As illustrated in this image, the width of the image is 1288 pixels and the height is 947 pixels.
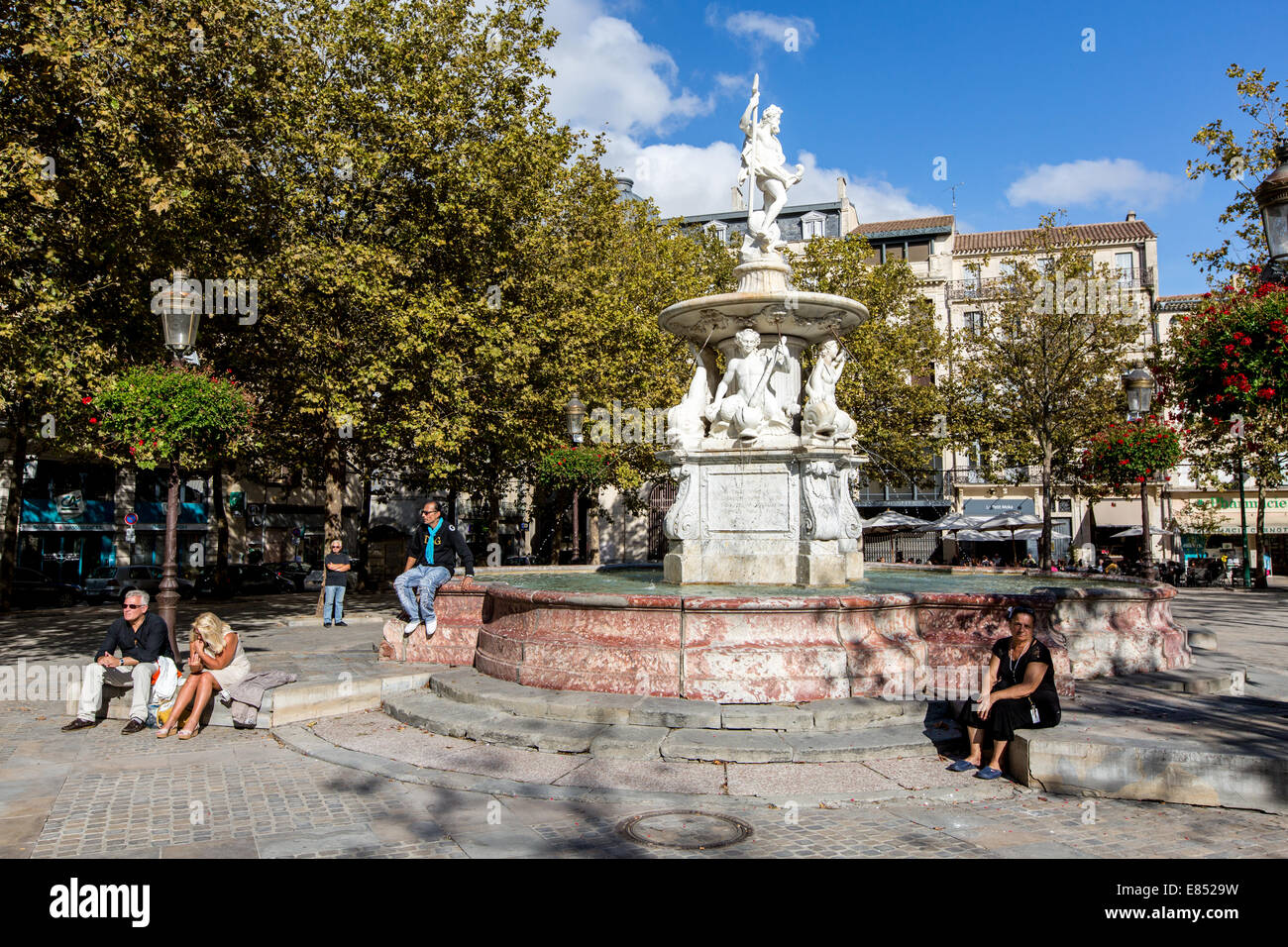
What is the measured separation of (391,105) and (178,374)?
12.1 metres

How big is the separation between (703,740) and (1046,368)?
88.5 feet

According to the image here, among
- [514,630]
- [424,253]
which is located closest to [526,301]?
[424,253]

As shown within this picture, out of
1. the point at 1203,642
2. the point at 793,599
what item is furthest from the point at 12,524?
the point at 1203,642

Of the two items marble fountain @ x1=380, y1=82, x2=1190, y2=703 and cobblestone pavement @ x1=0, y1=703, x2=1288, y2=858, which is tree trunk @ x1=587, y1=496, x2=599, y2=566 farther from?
cobblestone pavement @ x1=0, y1=703, x2=1288, y2=858

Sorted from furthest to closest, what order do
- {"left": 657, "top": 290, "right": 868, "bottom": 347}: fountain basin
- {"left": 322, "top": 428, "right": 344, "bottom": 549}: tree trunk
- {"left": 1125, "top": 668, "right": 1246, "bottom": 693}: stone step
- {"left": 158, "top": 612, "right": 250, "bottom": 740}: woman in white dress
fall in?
{"left": 322, "top": 428, "right": 344, "bottom": 549}: tree trunk, {"left": 657, "top": 290, "right": 868, "bottom": 347}: fountain basin, {"left": 1125, "top": 668, "right": 1246, "bottom": 693}: stone step, {"left": 158, "top": 612, "right": 250, "bottom": 740}: woman in white dress

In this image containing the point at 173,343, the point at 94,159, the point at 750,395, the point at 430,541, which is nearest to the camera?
the point at 173,343

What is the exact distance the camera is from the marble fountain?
7.80m

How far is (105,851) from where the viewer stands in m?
4.89

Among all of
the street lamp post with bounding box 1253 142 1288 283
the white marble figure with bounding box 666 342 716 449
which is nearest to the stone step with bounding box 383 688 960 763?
the street lamp post with bounding box 1253 142 1288 283

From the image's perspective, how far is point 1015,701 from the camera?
249 inches

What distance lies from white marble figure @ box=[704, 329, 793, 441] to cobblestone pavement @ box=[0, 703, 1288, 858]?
5995 millimetres

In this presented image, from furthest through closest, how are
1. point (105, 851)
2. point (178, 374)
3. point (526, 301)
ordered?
point (526, 301) < point (178, 374) < point (105, 851)

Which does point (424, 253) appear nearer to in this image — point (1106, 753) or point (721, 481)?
point (721, 481)

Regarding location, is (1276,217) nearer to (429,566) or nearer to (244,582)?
(429,566)
